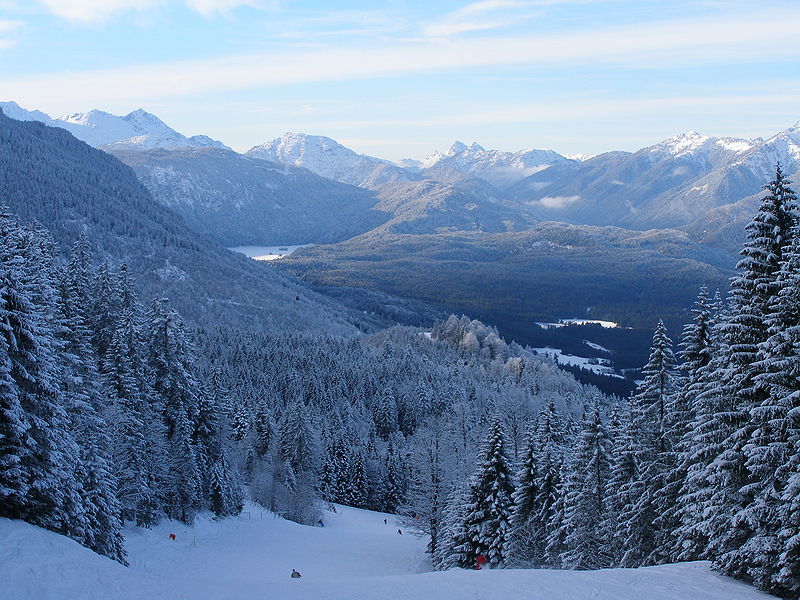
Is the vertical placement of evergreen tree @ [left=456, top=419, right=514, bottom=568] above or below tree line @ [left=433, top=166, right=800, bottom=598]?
below

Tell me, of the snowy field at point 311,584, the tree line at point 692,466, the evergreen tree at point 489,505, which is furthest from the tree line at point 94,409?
the evergreen tree at point 489,505

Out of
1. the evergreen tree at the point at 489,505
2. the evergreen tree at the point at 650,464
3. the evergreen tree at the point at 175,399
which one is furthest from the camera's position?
the evergreen tree at the point at 175,399

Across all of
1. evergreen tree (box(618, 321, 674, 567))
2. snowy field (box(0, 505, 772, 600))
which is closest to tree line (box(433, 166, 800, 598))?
evergreen tree (box(618, 321, 674, 567))

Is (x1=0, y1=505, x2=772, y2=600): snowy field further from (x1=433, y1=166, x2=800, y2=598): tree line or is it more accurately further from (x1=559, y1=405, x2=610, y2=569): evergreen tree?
(x1=559, y1=405, x2=610, y2=569): evergreen tree

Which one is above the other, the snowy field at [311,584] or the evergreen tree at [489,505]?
the snowy field at [311,584]

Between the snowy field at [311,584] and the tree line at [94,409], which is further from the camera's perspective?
the tree line at [94,409]

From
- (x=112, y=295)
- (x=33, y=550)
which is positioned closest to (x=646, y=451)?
(x=33, y=550)

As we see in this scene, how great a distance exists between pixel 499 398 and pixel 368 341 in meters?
67.2

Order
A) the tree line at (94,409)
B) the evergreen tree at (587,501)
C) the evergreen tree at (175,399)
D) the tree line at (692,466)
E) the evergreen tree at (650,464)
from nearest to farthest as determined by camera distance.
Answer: the tree line at (692,466), the tree line at (94,409), the evergreen tree at (650,464), the evergreen tree at (587,501), the evergreen tree at (175,399)

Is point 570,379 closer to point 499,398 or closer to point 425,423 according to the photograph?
point 499,398

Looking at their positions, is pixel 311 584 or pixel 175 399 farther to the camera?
pixel 175 399

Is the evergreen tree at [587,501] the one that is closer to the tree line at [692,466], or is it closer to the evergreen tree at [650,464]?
the tree line at [692,466]

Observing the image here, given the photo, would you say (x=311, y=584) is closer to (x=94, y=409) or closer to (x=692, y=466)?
(x=94, y=409)

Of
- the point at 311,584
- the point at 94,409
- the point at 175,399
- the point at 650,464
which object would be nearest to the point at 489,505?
the point at 650,464
